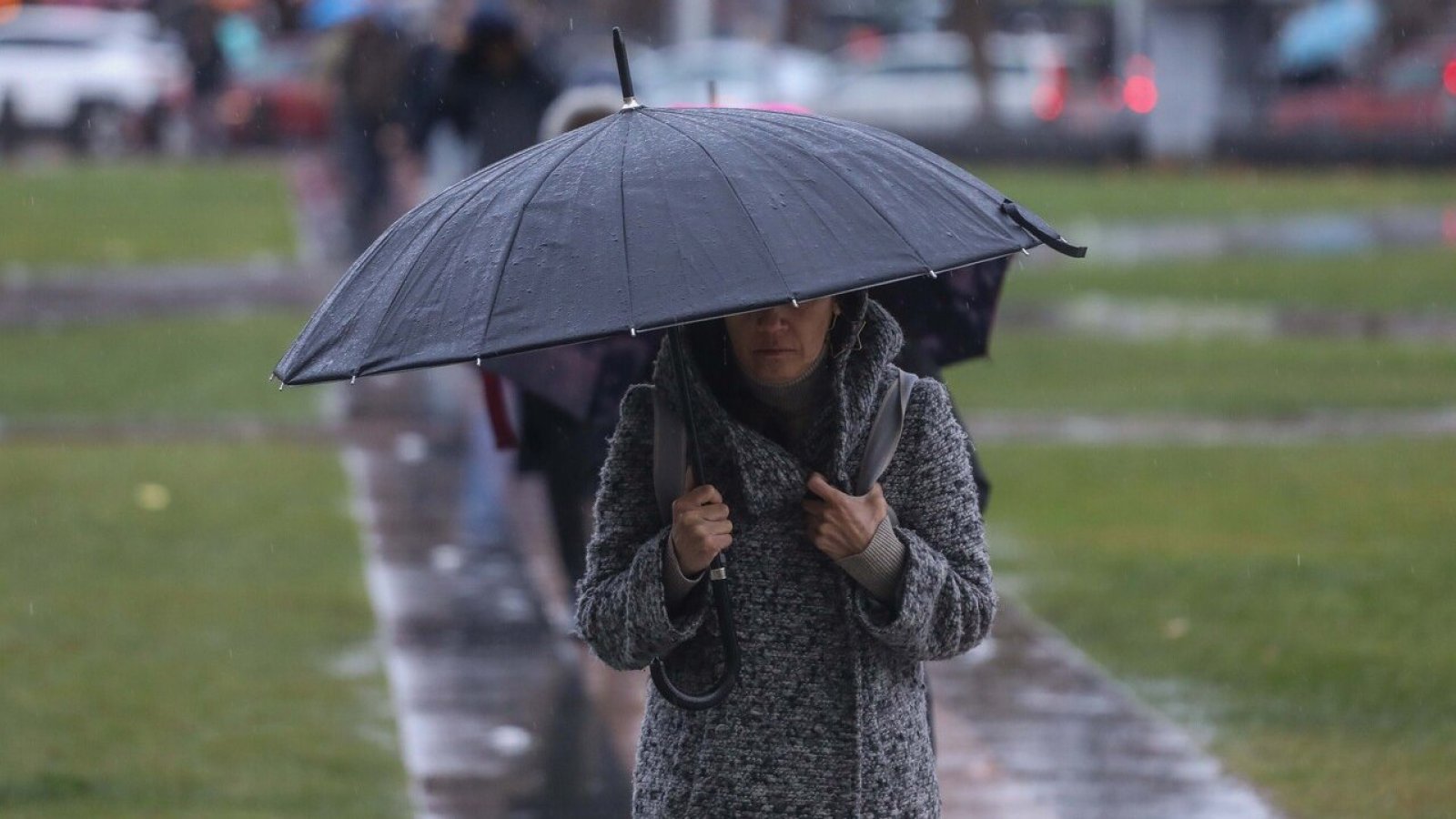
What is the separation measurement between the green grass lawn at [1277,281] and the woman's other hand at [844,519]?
43.0 feet

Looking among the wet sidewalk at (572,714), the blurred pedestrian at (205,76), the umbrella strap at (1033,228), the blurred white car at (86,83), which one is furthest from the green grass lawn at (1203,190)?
the umbrella strap at (1033,228)

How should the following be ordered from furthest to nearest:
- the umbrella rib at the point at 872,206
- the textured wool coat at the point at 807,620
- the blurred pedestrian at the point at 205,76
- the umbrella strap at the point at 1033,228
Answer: the blurred pedestrian at the point at 205,76 → the umbrella strap at the point at 1033,228 → the textured wool coat at the point at 807,620 → the umbrella rib at the point at 872,206

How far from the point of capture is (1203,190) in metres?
26.4

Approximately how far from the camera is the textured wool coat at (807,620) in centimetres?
336

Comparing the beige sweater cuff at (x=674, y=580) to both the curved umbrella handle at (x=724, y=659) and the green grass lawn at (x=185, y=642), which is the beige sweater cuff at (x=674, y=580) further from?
the green grass lawn at (x=185, y=642)

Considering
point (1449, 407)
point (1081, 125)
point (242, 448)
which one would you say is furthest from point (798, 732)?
point (1081, 125)

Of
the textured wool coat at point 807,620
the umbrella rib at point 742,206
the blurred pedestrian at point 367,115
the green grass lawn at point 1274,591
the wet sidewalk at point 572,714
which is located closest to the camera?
the umbrella rib at point 742,206

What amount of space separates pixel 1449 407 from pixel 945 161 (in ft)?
28.5

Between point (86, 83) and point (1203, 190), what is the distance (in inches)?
678

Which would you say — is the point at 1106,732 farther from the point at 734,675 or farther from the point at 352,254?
the point at 352,254

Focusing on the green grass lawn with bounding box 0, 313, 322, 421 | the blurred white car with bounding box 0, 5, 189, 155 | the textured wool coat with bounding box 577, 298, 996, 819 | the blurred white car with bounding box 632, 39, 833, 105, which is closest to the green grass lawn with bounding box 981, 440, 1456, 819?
the textured wool coat with bounding box 577, 298, 996, 819

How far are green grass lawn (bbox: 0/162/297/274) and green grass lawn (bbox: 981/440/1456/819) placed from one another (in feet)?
34.7

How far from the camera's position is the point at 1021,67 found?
3675 centimetres

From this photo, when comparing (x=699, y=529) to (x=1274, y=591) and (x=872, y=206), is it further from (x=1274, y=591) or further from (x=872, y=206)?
(x=1274, y=591)
